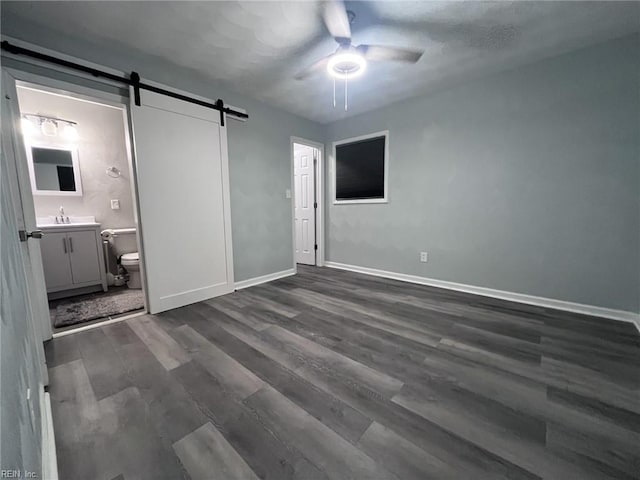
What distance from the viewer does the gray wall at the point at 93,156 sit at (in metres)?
3.12

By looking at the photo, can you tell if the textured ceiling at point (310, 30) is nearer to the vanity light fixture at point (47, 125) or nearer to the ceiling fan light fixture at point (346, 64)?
the ceiling fan light fixture at point (346, 64)

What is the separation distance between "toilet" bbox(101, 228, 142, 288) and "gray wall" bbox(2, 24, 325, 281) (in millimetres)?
1354

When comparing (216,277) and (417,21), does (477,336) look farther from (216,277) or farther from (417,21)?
(216,277)

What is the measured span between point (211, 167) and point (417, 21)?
93.2 inches

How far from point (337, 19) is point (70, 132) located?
376 centimetres

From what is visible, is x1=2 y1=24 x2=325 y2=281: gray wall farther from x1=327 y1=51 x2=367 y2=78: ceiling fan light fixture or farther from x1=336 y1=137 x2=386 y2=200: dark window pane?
x1=327 y1=51 x2=367 y2=78: ceiling fan light fixture

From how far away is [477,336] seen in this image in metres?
2.04

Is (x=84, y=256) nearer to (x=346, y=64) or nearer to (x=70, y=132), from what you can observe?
(x=70, y=132)

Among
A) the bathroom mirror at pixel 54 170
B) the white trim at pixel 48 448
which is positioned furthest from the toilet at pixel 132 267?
the white trim at pixel 48 448

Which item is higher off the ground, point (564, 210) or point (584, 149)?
point (584, 149)

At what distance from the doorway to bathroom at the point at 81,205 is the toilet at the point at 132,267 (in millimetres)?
12

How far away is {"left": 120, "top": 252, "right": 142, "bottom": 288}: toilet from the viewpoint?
323cm

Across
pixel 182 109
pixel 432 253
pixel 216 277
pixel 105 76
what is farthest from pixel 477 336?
pixel 105 76

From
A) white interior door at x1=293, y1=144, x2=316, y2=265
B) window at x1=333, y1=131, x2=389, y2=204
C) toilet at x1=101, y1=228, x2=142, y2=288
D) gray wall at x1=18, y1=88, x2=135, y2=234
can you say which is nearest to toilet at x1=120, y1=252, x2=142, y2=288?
toilet at x1=101, y1=228, x2=142, y2=288
